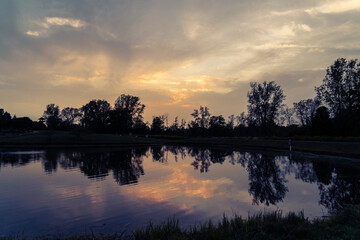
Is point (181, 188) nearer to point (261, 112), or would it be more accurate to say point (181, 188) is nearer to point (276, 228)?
point (276, 228)

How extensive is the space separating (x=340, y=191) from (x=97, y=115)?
119798mm

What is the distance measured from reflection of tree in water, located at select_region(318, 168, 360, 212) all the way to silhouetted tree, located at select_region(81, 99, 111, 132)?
10692 centimetres

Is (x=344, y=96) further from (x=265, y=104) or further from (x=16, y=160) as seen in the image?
(x=16, y=160)

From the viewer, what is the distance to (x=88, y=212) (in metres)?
11.7

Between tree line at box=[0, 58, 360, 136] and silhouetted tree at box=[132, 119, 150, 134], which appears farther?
silhouetted tree at box=[132, 119, 150, 134]

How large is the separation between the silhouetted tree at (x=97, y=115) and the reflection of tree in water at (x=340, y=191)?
107m

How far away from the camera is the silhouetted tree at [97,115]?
113938 mm

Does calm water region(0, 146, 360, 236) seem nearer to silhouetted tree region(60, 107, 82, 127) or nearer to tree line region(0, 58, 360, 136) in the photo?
tree line region(0, 58, 360, 136)

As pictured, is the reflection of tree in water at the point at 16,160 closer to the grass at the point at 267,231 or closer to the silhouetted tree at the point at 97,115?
the grass at the point at 267,231

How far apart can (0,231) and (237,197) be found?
12762mm

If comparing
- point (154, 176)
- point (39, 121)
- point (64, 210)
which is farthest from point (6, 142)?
point (39, 121)

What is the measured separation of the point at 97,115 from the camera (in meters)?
120

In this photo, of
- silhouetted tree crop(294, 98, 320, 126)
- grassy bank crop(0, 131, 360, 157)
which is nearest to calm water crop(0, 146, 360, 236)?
grassy bank crop(0, 131, 360, 157)

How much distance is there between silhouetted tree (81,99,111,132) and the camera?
374 feet
